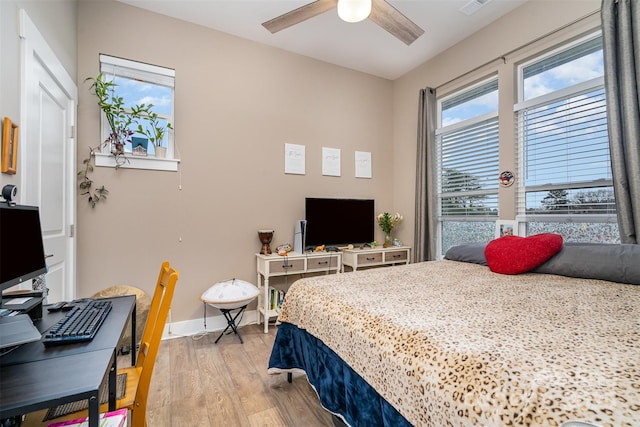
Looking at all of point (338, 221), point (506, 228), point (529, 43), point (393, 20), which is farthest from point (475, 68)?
point (338, 221)

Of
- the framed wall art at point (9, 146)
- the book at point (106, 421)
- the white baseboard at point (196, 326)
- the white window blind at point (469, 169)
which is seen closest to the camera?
the book at point (106, 421)

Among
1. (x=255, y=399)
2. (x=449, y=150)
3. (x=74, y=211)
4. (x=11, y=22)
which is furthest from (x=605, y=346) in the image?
(x=74, y=211)

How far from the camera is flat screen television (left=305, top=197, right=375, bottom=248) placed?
3445 mm

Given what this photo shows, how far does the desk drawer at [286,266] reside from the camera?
3.03 m

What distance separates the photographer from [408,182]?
13.1ft

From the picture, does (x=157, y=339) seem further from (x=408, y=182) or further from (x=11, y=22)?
(x=408, y=182)

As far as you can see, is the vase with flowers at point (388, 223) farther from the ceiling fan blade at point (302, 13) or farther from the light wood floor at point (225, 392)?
the ceiling fan blade at point (302, 13)

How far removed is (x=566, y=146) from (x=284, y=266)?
2825 millimetres

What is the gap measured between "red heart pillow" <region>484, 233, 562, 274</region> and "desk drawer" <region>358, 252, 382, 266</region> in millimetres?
1507

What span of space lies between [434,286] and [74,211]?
9.43 feet

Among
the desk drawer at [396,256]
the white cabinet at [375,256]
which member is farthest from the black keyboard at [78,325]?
the desk drawer at [396,256]

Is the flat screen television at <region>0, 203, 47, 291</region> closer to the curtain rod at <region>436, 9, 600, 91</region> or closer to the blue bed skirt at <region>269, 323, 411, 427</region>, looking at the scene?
the blue bed skirt at <region>269, 323, 411, 427</region>

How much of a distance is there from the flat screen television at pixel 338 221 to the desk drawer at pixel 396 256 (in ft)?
1.02

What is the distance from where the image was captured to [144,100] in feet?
9.44
